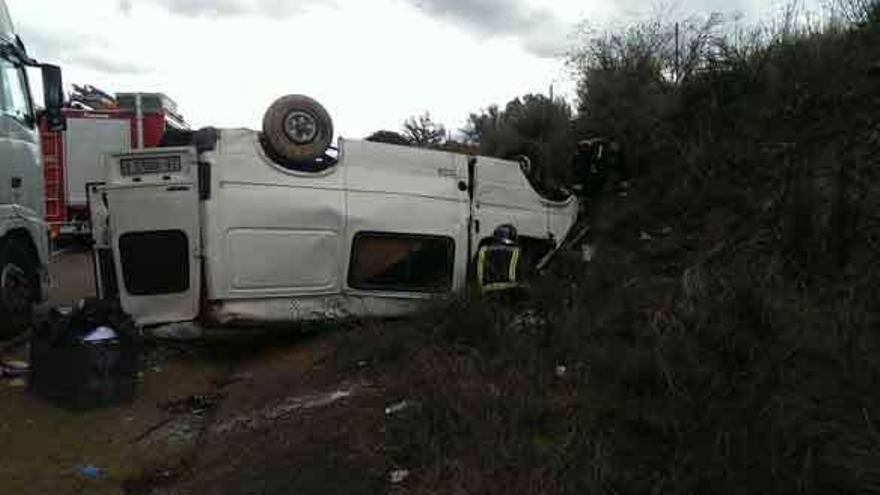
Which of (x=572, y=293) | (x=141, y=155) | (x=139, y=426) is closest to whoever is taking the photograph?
(x=139, y=426)

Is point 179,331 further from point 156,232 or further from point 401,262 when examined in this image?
point 401,262

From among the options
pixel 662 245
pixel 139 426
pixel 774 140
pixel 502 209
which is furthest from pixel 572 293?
pixel 139 426

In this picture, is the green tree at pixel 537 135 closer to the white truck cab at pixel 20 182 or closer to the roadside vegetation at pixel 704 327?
the roadside vegetation at pixel 704 327

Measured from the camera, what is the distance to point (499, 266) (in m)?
6.34

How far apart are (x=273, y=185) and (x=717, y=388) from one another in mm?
3865

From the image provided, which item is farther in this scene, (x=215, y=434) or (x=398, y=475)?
(x=215, y=434)

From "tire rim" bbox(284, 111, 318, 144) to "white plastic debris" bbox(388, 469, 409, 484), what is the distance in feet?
11.1

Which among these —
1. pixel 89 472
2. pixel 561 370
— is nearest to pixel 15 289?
pixel 89 472

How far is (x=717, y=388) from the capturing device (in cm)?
309

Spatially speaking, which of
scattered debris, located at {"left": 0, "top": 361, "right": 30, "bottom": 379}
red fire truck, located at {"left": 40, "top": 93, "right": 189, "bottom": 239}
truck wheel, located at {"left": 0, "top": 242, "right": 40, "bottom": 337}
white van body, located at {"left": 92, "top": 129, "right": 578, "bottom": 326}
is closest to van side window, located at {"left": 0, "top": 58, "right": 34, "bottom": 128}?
truck wheel, located at {"left": 0, "top": 242, "right": 40, "bottom": 337}

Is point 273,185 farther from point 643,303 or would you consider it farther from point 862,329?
point 862,329

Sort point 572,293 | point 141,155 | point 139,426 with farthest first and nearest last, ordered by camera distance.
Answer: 1. point 141,155
2. point 572,293
3. point 139,426

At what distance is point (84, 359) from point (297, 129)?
224 cm

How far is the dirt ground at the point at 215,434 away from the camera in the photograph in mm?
3699
